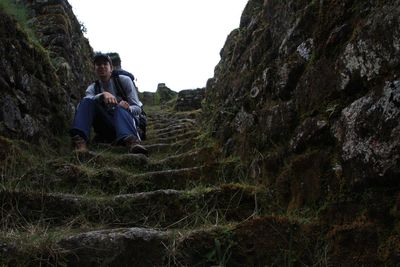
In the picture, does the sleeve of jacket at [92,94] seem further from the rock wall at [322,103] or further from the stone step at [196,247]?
the stone step at [196,247]

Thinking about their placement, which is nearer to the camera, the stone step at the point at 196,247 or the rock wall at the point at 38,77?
the stone step at the point at 196,247

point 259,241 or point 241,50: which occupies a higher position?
point 241,50

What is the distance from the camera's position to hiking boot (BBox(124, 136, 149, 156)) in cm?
479

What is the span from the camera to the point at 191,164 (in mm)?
4551

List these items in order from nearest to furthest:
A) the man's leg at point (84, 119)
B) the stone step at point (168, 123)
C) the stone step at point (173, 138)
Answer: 1. the man's leg at point (84, 119)
2. the stone step at point (173, 138)
3. the stone step at point (168, 123)

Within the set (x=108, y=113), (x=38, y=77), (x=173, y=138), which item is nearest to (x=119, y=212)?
(x=108, y=113)

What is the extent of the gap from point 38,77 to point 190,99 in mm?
5264

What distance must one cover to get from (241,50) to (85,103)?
1864 mm

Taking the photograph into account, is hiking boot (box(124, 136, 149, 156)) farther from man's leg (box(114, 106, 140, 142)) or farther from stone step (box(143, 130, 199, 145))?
stone step (box(143, 130, 199, 145))

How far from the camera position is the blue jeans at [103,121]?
4.95 metres

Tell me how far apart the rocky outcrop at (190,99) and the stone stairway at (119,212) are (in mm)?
5513

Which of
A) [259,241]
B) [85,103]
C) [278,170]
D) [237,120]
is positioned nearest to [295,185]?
[278,170]

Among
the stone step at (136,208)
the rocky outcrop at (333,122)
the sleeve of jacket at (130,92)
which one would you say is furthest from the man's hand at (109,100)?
the stone step at (136,208)

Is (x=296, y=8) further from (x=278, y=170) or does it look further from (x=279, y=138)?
(x=278, y=170)
